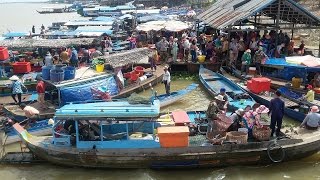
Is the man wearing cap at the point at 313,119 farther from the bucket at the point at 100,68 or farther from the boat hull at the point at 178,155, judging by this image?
the bucket at the point at 100,68

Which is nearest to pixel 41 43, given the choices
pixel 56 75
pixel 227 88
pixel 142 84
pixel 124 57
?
pixel 124 57

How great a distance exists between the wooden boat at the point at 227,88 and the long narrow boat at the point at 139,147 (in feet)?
11.7

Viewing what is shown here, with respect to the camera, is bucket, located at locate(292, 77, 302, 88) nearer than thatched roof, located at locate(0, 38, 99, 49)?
Yes

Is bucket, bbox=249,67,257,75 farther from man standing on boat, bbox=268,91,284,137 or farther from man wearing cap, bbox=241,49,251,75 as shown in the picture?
man standing on boat, bbox=268,91,284,137

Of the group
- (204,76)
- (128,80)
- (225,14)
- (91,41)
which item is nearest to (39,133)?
(128,80)

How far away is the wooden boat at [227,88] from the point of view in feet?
50.9

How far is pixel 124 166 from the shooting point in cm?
1128

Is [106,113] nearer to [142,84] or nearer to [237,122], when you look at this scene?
[237,122]

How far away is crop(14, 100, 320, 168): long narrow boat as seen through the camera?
36.1 ft

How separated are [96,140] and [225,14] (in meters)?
14.6

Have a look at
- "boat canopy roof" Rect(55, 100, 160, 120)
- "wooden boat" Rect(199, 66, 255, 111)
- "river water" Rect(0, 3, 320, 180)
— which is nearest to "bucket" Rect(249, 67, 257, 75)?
"wooden boat" Rect(199, 66, 255, 111)

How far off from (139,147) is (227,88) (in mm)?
8157

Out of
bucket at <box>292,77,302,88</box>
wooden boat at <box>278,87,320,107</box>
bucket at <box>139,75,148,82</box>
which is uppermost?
bucket at <box>292,77,302,88</box>

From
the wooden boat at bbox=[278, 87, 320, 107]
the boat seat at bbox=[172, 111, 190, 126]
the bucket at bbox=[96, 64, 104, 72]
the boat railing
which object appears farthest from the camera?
the bucket at bbox=[96, 64, 104, 72]
